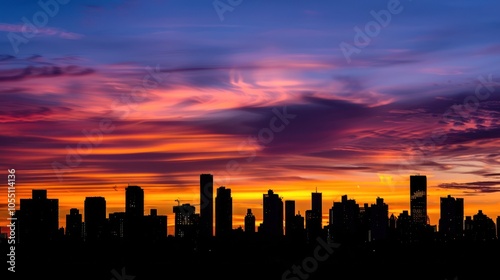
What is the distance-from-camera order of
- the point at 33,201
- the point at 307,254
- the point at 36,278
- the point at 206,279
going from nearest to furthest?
the point at 36,278 → the point at 206,279 → the point at 33,201 → the point at 307,254

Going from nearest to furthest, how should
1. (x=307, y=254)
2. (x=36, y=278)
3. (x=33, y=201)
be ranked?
(x=36, y=278), (x=33, y=201), (x=307, y=254)

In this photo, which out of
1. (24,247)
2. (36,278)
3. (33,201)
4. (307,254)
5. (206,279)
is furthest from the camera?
(307,254)

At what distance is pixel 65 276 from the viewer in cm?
14350

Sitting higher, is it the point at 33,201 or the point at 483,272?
the point at 33,201

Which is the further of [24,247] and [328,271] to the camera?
[328,271]

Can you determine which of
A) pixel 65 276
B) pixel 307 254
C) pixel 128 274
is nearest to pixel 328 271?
pixel 307 254

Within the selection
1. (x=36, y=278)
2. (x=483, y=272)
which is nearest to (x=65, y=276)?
(x=36, y=278)

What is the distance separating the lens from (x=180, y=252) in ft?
610

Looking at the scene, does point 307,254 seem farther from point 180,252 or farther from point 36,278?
point 36,278

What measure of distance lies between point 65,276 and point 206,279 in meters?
32.3

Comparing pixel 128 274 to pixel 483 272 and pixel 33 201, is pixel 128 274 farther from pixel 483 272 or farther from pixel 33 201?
pixel 483 272

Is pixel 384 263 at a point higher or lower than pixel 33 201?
lower

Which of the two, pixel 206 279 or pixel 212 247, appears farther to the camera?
pixel 212 247

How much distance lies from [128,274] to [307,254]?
2067 inches
